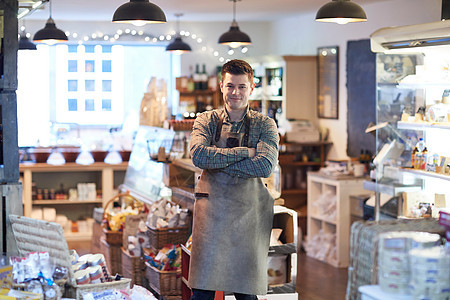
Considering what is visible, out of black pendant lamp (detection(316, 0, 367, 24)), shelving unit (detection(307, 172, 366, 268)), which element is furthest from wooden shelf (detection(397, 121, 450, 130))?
shelving unit (detection(307, 172, 366, 268))

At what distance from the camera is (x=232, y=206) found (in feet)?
13.6

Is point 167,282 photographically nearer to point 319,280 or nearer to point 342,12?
point 319,280

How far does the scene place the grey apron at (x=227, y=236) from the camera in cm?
414

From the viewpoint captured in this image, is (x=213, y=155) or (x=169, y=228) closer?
(x=213, y=155)

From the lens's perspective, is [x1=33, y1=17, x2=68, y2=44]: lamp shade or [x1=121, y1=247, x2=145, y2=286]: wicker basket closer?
[x1=121, y1=247, x2=145, y2=286]: wicker basket

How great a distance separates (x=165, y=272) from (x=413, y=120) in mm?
2497

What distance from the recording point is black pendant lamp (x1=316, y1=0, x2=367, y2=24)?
5.12 meters

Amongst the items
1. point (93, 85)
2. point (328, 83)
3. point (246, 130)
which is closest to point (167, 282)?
point (246, 130)

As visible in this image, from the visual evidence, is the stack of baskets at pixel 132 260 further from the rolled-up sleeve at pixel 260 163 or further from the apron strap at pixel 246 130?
the rolled-up sleeve at pixel 260 163

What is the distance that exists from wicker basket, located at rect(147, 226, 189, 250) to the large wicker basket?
1.97 m

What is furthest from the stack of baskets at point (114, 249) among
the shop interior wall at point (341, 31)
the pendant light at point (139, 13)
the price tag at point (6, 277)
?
the shop interior wall at point (341, 31)

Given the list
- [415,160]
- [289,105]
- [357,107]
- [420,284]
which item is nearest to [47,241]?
[420,284]

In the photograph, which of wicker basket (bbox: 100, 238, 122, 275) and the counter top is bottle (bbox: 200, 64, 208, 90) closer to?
the counter top

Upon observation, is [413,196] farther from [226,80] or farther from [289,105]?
[289,105]
